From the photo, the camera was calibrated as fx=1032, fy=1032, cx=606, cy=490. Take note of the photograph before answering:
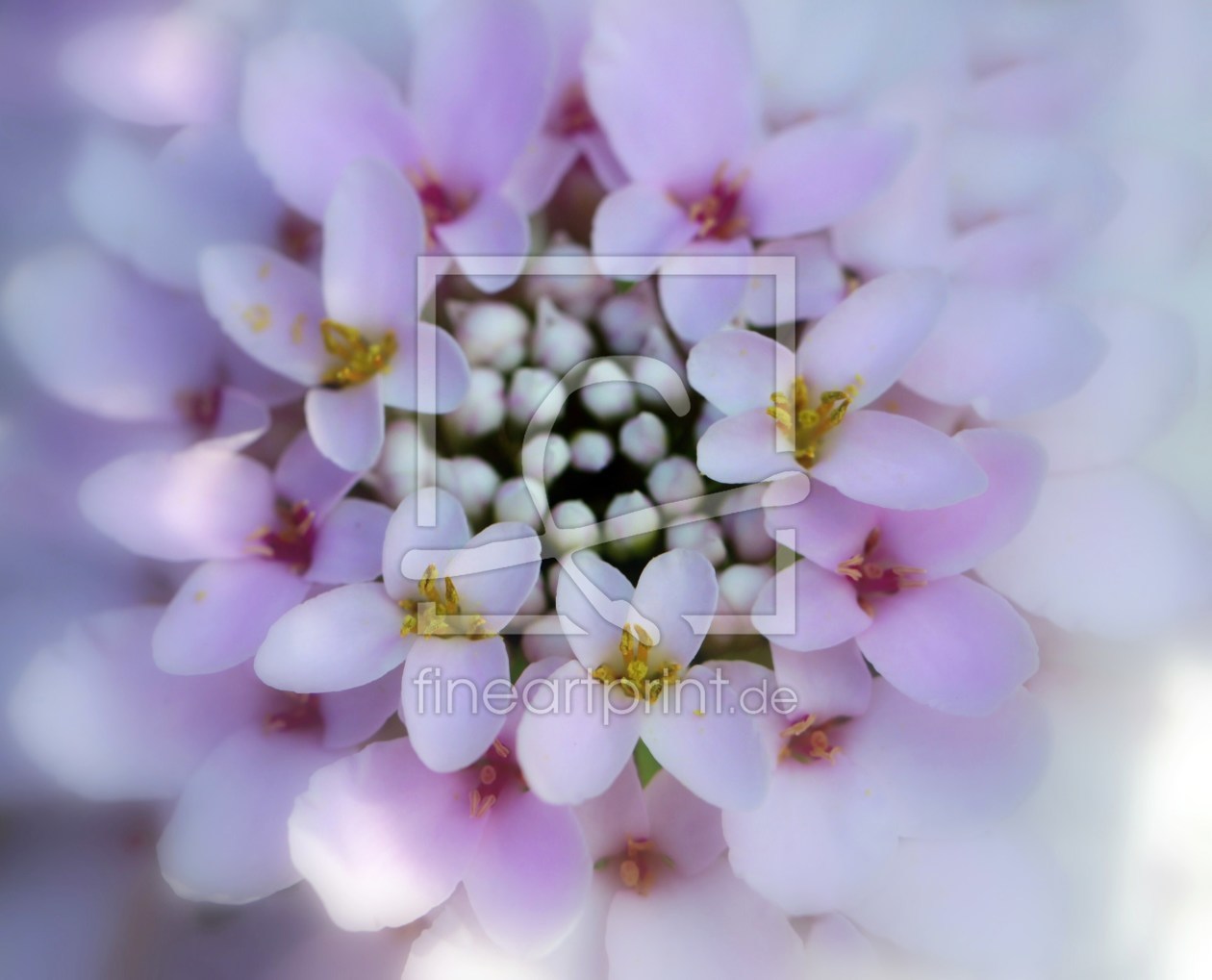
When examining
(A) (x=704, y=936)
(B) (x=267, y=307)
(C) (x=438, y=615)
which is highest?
(B) (x=267, y=307)

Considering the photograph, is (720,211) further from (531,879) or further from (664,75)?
(531,879)

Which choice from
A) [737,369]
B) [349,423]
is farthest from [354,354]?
[737,369]

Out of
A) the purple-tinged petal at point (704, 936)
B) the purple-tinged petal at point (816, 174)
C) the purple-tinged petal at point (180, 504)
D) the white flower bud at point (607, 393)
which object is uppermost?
the purple-tinged petal at point (816, 174)

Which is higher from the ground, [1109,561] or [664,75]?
[664,75]

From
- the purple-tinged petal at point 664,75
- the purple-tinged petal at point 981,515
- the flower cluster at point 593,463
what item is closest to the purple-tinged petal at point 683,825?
the flower cluster at point 593,463

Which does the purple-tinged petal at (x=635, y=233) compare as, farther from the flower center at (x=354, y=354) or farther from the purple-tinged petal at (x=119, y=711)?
the purple-tinged petal at (x=119, y=711)

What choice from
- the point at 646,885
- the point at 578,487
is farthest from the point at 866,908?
the point at 578,487

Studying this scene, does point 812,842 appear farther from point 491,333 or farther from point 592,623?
point 491,333
